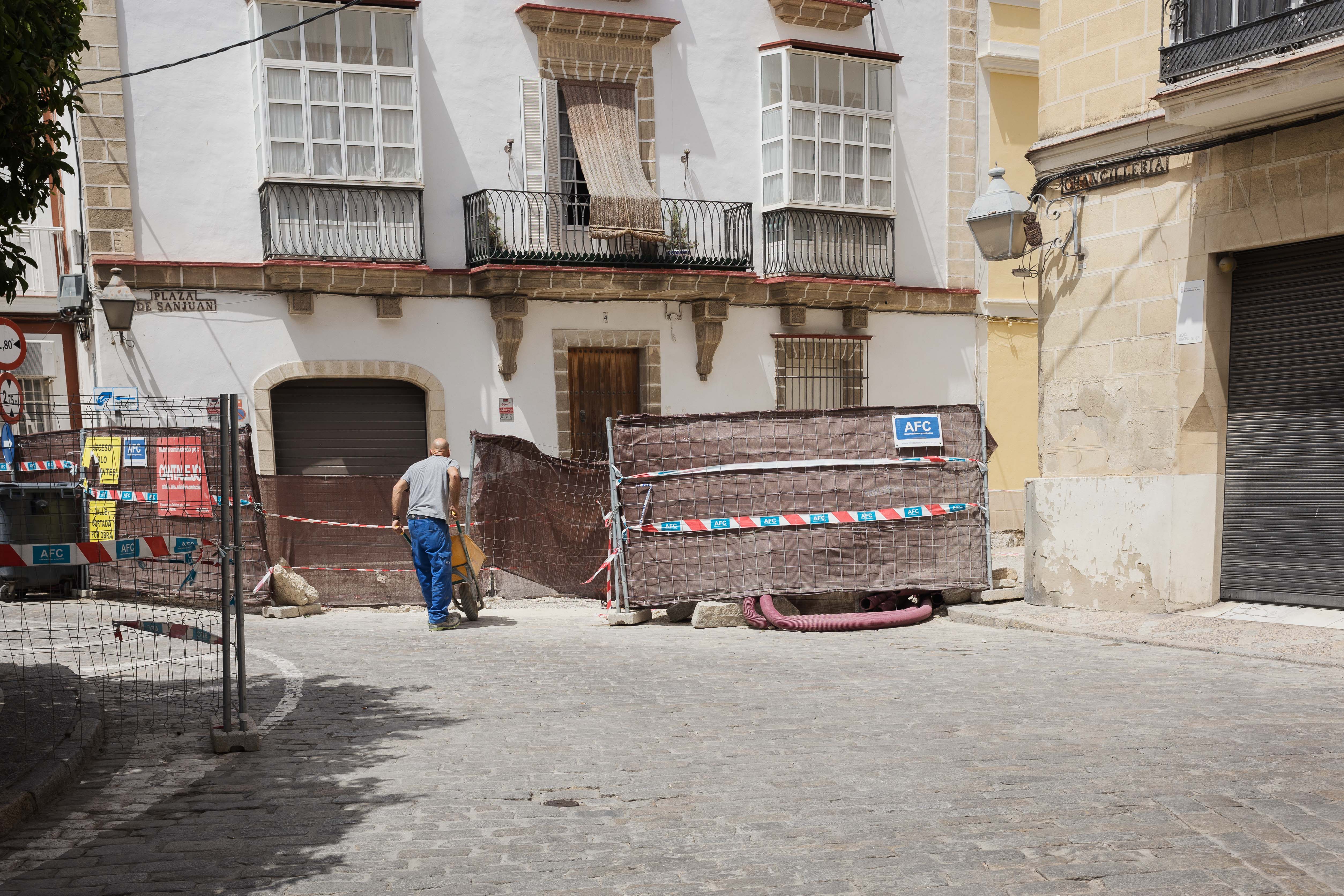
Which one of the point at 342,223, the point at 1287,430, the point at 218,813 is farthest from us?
the point at 342,223

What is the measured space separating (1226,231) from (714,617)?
532 centimetres

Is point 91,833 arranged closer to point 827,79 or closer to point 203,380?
point 203,380

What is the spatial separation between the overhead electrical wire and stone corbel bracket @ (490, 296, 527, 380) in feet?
14.3

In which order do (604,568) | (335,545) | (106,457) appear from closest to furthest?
(604,568) → (106,457) → (335,545)

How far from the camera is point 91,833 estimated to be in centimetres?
469

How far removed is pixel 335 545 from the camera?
13.2m

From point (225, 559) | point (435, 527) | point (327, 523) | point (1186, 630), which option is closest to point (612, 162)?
point (327, 523)

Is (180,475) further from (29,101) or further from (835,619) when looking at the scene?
(29,101)

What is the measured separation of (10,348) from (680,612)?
7318mm

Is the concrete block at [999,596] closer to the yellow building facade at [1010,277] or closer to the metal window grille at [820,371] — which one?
the metal window grille at [820,371]

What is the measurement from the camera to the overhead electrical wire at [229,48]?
1513cm

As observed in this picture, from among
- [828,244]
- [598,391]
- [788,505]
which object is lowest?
[788,505]

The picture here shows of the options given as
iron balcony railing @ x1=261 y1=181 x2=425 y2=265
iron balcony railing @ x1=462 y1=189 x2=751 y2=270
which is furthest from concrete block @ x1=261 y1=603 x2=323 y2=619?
iron balcony railing @ x1=462 y1=189 x2=751 y2=270

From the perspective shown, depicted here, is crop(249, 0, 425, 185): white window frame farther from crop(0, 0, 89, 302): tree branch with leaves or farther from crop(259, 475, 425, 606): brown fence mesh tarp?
crop(0, 0, 89, 302): tree branch with leaves
